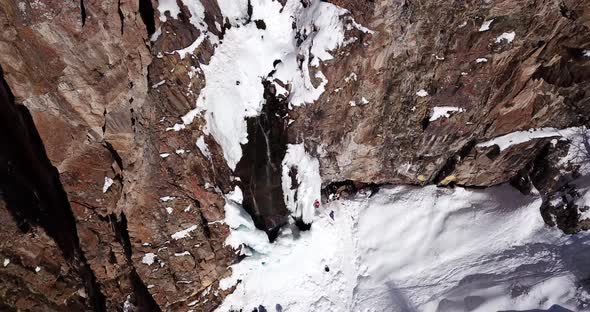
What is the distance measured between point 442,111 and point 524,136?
2.26m

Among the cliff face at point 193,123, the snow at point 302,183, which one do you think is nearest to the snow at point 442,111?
the cliff face at point 193,123

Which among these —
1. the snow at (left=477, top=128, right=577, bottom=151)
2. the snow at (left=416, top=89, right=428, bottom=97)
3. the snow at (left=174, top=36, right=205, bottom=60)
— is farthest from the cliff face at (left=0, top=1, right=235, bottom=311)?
the snow at (left=477, top=128, right=577, bottom=151)

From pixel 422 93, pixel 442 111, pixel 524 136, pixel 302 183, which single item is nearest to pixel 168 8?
pixel 302 183

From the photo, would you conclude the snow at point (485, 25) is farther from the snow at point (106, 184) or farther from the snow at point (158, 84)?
the snow at point (106, 184)

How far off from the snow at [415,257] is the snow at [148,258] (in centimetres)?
201

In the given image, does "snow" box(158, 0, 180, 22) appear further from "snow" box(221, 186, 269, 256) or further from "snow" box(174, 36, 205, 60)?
"snow" box(221, 186, 269, 256)

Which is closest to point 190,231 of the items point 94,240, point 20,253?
point 94,240

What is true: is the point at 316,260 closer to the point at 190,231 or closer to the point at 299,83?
the point at 190,231

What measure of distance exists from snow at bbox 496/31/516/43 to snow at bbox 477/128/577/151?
2620 millimetres

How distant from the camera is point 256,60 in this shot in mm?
8266

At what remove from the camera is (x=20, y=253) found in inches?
218

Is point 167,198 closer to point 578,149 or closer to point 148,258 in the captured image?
point 148,258

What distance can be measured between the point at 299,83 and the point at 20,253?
6.21m

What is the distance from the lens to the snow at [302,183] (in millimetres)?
9250
